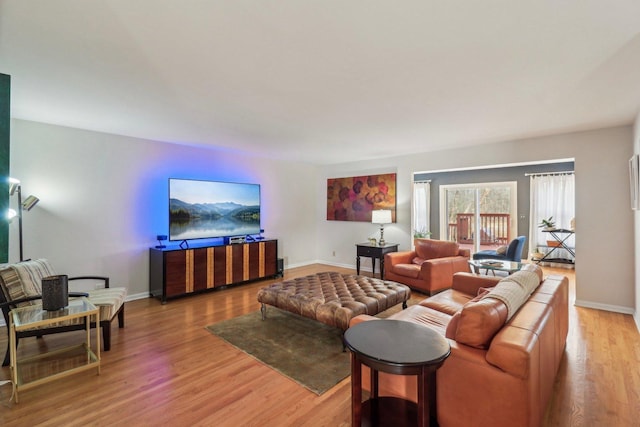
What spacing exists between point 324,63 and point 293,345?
246cm

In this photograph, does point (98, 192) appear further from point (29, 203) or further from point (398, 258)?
point (398, 258)

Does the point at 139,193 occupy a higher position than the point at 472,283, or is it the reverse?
the point at 139,193

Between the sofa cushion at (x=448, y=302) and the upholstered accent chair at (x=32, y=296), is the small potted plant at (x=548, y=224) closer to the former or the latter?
the sofa cushion at (x=448, y=302)

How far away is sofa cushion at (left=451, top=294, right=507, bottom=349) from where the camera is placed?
1612mm

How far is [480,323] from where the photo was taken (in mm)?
1615

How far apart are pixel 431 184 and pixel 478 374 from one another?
7.01m

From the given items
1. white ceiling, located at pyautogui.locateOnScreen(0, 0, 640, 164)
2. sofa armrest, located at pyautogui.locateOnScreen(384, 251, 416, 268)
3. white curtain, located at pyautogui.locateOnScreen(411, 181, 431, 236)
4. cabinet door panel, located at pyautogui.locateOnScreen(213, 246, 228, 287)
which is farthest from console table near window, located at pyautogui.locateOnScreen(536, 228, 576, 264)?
cabinet door panel, located at pyautogui.locateOnScreen(213, 246, 228, 287)

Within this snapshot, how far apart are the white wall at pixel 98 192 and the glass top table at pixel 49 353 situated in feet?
5.12

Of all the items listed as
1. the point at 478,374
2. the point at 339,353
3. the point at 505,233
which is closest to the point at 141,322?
the point at 339,353

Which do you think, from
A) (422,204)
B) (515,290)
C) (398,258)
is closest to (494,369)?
(515,290)

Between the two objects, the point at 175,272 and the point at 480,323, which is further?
the point at 175,272

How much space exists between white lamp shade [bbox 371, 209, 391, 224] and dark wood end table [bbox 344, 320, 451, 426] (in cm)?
397

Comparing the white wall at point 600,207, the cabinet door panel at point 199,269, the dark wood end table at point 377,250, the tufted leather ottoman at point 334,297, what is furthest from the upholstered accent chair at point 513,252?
the cabinet door panel at point 199,269

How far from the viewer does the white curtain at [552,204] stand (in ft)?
21.3
